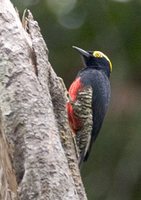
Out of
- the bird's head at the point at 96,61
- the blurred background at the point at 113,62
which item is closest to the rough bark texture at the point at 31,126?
the bird's head at the point at 96,61

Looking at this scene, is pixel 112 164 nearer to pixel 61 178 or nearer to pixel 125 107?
pixel 125 107

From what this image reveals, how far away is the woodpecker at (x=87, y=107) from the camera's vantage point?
6.84 metres

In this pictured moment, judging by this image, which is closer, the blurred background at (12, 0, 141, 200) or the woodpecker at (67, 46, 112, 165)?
the woodpecker at (67, 46, 112, 165)

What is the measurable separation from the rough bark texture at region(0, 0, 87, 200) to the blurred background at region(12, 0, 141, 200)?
3205 mm

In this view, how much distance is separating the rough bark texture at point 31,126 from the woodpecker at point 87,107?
0.92 m

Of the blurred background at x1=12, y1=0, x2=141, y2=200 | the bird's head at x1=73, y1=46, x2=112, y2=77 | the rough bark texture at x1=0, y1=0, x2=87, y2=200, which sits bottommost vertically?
the blurred background at x1=12, y1=0, x2=141, y2=200

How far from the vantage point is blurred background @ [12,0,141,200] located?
9.14 meters

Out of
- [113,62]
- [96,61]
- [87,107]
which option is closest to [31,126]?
[87,107]

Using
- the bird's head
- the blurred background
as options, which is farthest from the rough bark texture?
the blurred background

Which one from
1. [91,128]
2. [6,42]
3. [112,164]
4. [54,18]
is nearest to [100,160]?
[112,164]

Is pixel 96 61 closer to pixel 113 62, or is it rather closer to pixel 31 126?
pixel 113 62

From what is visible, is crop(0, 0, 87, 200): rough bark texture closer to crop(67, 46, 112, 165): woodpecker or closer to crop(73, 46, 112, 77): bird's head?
crop(67, 46, 112, 165): woodpecker

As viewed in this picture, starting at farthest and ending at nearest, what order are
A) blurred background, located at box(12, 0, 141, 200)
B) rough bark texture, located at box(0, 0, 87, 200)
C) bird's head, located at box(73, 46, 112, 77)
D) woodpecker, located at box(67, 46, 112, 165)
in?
blurred background, located at box(12, 0, 141, 200) < bird's head, located at box(73, 46, 112, 77) < woodpecker, located at box(67, 46, 112, 165) < rough bark texture, located at box(0, 0, 87, 200)

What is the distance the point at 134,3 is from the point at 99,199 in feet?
6.15
